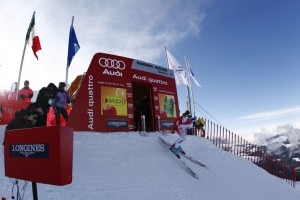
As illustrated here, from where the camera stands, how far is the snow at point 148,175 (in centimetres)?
739

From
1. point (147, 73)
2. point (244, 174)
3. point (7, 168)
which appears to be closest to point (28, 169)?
point (7, 168)

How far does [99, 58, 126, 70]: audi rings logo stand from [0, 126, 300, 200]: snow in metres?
3.45

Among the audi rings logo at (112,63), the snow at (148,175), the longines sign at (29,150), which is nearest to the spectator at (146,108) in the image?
the snow at (148,175)

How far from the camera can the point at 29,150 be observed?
12.5ft

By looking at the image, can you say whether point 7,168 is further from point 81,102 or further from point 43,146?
point 81,102

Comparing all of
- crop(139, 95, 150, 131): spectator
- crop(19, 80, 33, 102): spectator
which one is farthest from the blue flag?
crop(139, 95, 150, 131): spectator

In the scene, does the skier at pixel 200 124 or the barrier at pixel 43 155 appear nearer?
the barrier at pixel 43 155

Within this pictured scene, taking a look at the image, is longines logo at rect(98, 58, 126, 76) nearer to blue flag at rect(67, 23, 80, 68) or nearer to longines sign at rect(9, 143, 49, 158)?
blue flag at rect(67, 23, 80, 68)

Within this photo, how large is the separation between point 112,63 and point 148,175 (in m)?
6.74

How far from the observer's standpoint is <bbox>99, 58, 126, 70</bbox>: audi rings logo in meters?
14.0

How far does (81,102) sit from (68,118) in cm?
87

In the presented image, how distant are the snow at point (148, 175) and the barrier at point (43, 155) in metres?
2.71

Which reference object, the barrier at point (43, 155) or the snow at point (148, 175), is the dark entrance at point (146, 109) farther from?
the barrier at point (43, 155)

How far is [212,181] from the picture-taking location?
1058cm
